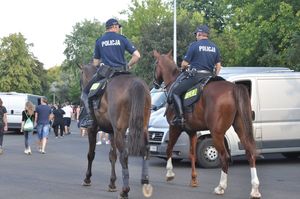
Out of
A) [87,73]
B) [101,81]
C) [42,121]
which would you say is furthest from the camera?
[42,121]

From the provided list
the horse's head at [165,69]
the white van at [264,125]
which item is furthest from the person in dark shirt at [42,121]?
the horse's head at [165,69]

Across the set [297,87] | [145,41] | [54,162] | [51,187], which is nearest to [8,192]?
[51,187]

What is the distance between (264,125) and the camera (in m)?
13.6

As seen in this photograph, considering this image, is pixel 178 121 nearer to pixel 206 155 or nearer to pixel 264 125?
pixel 206 155

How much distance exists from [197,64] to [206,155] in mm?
3814

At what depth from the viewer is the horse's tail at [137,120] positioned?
8.44 metres

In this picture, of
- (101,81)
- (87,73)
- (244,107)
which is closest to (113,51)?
(101,81)

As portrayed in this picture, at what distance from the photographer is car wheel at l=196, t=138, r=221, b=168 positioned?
13309 mm

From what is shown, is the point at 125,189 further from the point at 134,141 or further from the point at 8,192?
the point at 8,192

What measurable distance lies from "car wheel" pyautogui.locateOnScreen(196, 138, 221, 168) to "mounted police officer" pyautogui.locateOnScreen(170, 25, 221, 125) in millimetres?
3185

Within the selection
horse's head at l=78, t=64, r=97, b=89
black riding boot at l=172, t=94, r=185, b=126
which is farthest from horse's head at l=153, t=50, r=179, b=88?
horse's head at l=78, t=64, r=97, b=89

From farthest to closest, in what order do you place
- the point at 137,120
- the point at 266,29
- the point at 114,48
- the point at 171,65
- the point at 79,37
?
the point at 79,37
the point at 266,29
the point at 171,65
the point at 114,48
the point at 137,120

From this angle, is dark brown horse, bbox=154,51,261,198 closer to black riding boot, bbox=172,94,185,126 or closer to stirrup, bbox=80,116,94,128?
black riding boot, bbox=172,94,185,126

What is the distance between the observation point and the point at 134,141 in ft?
27.7
